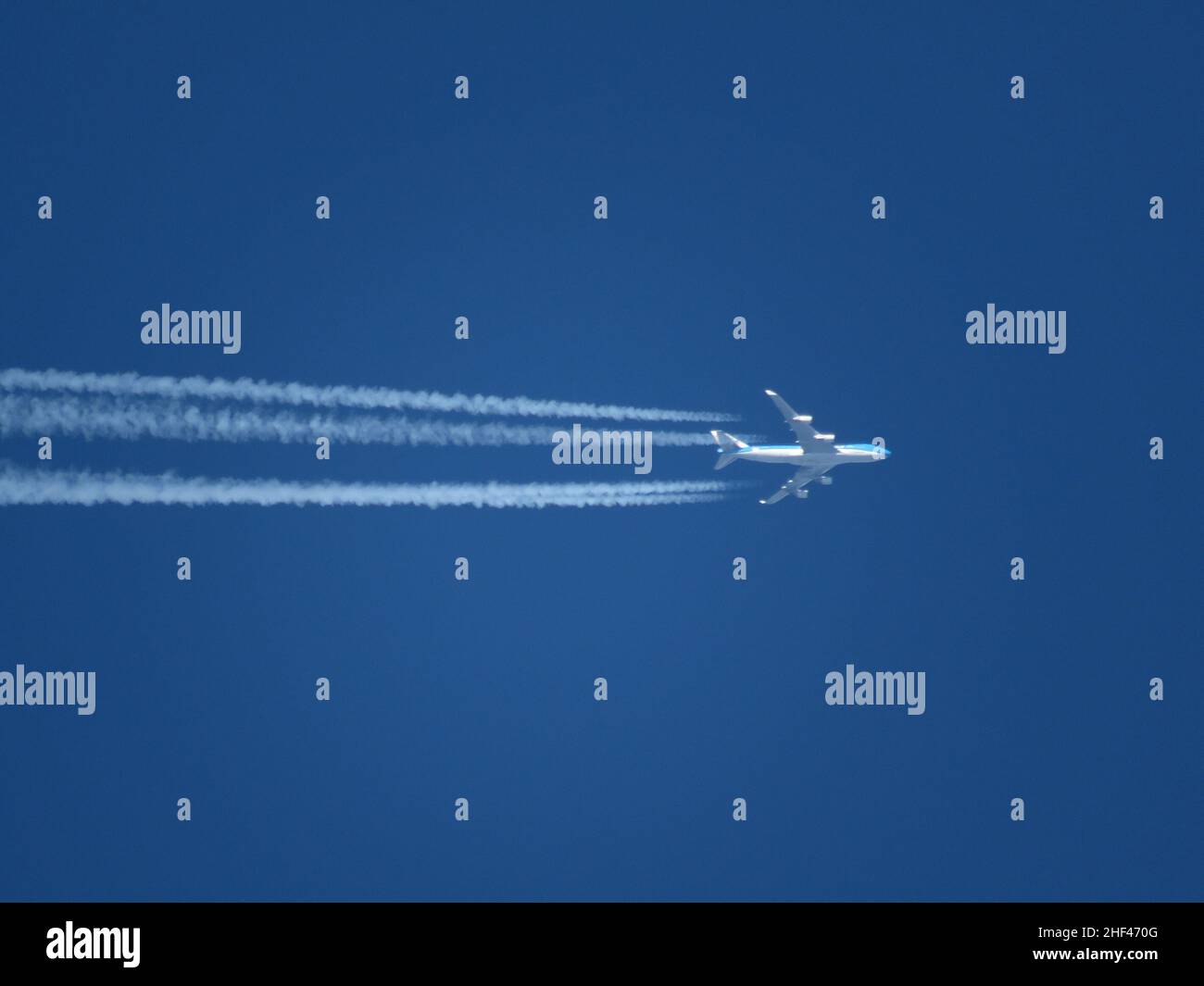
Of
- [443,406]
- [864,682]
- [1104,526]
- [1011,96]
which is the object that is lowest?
[864,682]

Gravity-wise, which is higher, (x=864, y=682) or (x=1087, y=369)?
(x=1087, y=369)

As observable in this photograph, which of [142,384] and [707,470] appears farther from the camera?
[707,470]

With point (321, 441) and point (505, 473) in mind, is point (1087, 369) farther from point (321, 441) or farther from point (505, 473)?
point (321, 441)

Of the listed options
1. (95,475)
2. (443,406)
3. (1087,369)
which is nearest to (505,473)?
(443,406)

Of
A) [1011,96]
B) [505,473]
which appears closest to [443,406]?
[505,473]

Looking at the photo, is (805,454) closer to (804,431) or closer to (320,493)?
(804,431)
